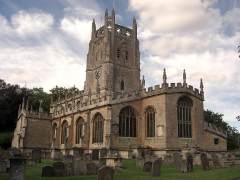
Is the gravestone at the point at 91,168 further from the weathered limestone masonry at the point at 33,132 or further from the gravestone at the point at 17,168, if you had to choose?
the weathered limestone masonry at the point at 33,132

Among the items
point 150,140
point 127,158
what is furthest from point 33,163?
point 150,140

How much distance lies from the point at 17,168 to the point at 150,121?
21.3 m

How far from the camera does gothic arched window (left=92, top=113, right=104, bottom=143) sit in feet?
111

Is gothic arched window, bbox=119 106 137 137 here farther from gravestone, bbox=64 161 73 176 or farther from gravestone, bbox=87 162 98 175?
gravestone, bbox=64 161 73 176

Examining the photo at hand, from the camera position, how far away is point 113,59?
52.0 metres

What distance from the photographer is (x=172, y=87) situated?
31.4 m

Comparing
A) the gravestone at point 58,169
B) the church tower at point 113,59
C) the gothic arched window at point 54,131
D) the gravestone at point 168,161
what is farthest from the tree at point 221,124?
the gravestone at point 58,169

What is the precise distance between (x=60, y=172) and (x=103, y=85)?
3360cm

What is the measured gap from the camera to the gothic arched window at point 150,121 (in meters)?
32.1

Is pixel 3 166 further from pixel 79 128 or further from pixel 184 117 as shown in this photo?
pixel 79 128

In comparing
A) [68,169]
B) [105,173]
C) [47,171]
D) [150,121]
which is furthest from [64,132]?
[105,173]

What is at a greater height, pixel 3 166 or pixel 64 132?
pixel 64 132

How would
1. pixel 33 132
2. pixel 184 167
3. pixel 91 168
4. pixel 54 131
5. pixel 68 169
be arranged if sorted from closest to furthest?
pixel 68 169
pixel 91 168
pixel 184 167
pixel 33 132
pixel 54 131

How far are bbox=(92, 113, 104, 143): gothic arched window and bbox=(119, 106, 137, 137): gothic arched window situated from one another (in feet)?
7.47
